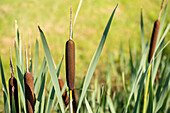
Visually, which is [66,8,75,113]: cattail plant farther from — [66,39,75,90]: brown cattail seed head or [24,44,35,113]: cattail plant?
[24,44,35,113]: cattail plant

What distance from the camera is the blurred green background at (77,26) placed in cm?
290

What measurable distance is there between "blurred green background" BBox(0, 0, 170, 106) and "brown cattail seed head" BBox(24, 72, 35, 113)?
187cm

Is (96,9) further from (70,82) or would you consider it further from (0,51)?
(70,82)

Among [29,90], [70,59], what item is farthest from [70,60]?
[29,90]

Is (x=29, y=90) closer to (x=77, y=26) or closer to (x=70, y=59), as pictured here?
(x=70, y=59)

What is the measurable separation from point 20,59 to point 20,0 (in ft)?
9.28

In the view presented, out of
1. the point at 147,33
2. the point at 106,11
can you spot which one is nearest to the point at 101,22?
the point at 106,11

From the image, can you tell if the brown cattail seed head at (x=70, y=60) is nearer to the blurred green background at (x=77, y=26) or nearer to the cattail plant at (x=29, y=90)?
the cattail plant at (x=29, y=90)

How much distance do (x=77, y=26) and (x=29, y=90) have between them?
2.81m

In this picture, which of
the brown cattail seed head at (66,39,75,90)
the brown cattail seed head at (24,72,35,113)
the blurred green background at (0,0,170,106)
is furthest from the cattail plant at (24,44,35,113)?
the blurred green background at (0,0,170,106)

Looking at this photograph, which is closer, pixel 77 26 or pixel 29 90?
pixel 29 90

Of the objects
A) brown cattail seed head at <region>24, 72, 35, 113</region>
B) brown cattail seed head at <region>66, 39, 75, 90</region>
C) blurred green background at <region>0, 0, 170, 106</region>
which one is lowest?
brown cattail seed head at <region>24, 72, 35, 113</region>

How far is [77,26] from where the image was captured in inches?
134

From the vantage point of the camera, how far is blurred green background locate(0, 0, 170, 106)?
2.90 meters
